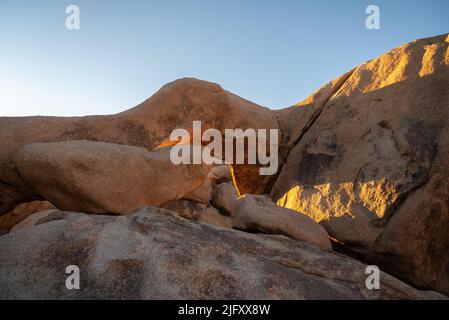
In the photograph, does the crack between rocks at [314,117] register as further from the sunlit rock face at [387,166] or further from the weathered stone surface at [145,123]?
the weathered stone surface at [145,123]

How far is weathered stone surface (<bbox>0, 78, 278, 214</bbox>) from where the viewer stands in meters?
5.07

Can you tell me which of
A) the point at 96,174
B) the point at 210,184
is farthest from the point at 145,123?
the point at 210,184

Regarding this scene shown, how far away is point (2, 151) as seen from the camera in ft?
16.1

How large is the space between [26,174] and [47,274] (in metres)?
2.54

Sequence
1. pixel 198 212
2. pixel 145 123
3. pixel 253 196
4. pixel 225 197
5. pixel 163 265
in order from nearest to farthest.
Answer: pixel 163 265 → pixel 253 196 → pixel 145 123 → pixel 198 212 → pixel 225 197

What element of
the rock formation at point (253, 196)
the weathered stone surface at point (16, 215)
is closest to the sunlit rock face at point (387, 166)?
the rock formation at point (253, 196)

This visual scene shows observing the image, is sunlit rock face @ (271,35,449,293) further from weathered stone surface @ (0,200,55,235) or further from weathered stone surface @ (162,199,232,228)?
weathered stone surface @ (0,200,55,235)

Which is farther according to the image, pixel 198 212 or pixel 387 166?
pixel 198 212

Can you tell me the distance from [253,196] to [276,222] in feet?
2.04

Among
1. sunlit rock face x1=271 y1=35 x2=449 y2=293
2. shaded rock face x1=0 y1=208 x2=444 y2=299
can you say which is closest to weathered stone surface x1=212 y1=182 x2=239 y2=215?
sunlit rock face x1=271 y1=35 x2=449 y2=293

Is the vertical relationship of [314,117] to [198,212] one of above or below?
above

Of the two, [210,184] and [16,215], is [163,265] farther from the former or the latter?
[210,184]

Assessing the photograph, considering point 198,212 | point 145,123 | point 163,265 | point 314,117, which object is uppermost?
point 314,117

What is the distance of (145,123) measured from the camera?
5973 mm
